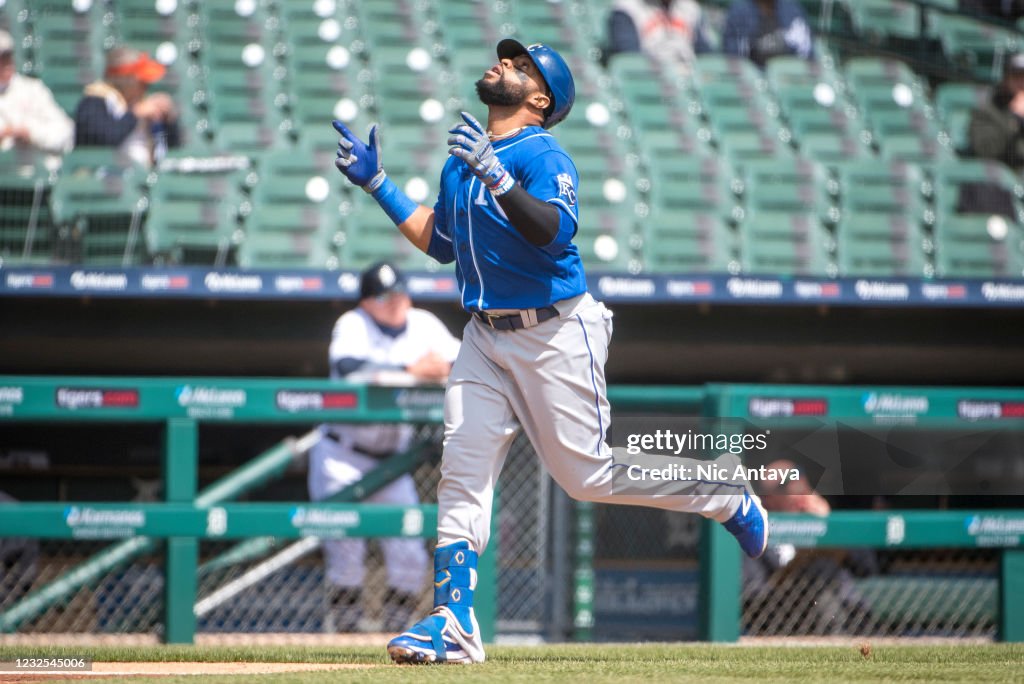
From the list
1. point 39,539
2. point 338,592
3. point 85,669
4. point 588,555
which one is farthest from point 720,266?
point 85,669

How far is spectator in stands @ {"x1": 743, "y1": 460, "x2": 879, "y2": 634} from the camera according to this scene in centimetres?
551

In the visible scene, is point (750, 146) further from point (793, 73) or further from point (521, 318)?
point (521, 318)

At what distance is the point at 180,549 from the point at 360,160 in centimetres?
212

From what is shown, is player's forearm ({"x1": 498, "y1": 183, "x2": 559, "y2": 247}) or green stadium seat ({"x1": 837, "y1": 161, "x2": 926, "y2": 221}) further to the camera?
green stadium seat ({"x1": 837, "y1": 161, "x2": 926, "y2": 221})

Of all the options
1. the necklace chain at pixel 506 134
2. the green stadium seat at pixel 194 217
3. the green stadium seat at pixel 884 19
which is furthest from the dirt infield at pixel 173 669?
the green stadium seat at pixel 884 19

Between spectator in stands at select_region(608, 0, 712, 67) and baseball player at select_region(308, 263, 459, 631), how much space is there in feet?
15.6

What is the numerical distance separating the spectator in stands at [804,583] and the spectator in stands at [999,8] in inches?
275

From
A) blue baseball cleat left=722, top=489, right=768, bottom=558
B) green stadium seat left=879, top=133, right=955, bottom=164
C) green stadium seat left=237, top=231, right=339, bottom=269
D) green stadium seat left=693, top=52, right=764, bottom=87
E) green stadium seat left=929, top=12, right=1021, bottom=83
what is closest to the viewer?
blue baseball cleat left=722, top=489, right=768, bottom=558

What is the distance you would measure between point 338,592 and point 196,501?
0.67 meters

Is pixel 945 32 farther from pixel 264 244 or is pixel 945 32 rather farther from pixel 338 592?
pixel 338 592

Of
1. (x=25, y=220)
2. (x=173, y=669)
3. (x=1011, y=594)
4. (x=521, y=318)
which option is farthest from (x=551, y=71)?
(x=25, y=220)

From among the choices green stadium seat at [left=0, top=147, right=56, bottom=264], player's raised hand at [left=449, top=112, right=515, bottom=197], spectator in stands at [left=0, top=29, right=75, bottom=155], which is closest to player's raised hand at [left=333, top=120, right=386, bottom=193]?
player's raised hand at [left=449, top=112, right=515, bottom=197]

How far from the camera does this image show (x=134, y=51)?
364 inches

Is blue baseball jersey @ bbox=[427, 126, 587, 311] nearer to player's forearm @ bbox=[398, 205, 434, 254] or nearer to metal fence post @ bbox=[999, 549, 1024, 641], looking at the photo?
player's forearm @ bbox=[398, 205, 434, 254]
